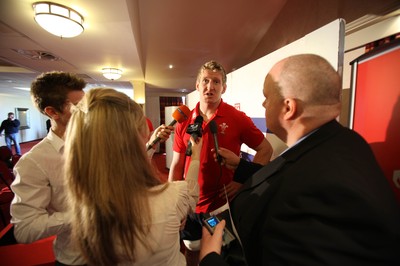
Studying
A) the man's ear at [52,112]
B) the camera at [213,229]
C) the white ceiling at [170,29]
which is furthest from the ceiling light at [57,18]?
the camera at [213,229]

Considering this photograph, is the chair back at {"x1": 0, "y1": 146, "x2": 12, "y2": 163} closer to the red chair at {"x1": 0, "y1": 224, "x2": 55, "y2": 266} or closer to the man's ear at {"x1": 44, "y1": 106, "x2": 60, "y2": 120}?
the red chair at {"x1": 0, "y1": 224, "x2": 55, "y2": 266}

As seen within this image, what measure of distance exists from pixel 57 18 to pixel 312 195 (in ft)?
8.36

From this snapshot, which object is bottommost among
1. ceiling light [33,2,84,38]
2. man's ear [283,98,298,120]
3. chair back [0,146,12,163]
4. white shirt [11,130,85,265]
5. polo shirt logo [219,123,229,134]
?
chair back [0,146,12,163]

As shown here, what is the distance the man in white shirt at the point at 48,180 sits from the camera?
2.27 feet

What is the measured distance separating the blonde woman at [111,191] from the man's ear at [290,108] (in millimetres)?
547

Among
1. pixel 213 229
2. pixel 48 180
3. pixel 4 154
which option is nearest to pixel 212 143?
pixel 213 229

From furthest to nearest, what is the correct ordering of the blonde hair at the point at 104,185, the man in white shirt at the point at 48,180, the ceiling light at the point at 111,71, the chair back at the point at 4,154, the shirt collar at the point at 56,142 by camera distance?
the ceiling light at the point at 111,71 → the chair back at the point at 4,154 → the shirt collar at the point at 56,142 → the man in white shirt at the point at 48,180 → the blonde hair at the point at 104,185

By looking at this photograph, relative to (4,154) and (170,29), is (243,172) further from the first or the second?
(4,154)

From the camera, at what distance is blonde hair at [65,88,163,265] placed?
0.59 metres

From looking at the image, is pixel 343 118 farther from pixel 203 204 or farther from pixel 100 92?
pixel 100 92

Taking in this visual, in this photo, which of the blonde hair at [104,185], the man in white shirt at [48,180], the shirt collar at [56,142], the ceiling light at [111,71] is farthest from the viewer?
the ceiling light at [111,71]

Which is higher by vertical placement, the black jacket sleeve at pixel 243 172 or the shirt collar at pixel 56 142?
the shirt collar at pixel 56 142

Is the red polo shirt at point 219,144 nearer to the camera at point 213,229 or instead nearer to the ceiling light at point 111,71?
the camera at point 213,229

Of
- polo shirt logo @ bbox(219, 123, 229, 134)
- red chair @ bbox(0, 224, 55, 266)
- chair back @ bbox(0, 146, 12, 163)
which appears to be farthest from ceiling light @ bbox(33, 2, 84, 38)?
chair back @ bbox(0, 146, 12, 163)
